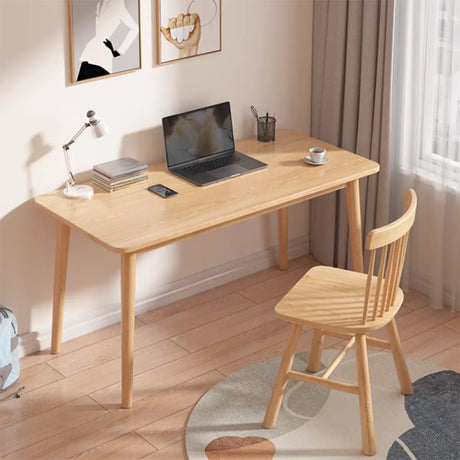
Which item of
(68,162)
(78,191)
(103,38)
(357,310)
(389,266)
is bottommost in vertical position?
(357,310)

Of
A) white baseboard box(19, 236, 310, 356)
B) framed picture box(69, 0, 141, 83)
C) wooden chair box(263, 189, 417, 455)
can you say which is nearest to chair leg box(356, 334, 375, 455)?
wooden chair box(263, 189, 417, 455)

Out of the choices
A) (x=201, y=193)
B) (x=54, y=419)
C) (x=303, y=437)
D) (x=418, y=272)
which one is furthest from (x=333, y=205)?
(x=54, y=419)

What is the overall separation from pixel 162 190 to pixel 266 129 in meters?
0.70

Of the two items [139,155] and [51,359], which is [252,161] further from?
[51,359]

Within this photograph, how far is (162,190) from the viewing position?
3.62 metres

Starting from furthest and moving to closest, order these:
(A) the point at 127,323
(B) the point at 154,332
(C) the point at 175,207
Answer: (B) the point at 154,332 → (C) the point at 175,207 → (A) the point at 127,323

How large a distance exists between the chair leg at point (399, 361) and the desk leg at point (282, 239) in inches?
43.9

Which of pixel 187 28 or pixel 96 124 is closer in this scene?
pixel 96 124

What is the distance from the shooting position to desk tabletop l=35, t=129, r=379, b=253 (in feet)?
10.9

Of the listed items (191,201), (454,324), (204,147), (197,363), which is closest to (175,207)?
(191,201)

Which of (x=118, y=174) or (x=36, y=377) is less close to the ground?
(x=118, y=174)

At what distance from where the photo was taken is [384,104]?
158 inches

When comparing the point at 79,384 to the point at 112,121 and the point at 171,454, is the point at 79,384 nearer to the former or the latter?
the point at 171,454

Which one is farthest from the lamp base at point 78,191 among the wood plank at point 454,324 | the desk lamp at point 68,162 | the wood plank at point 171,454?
the wood plank at point 454,324
